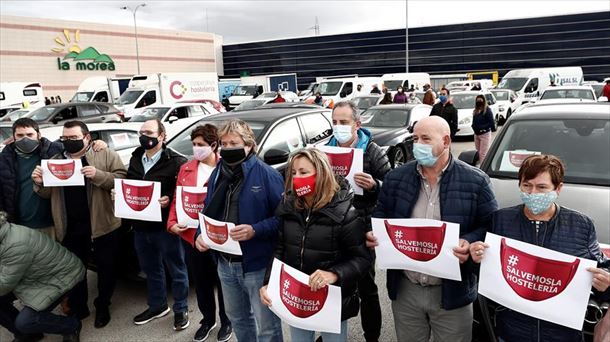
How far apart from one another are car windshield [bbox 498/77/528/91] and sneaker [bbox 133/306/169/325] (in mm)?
25251

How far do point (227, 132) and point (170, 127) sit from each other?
10167 millimetres

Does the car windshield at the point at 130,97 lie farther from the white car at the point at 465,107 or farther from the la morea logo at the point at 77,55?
the la morea logo at the point at 77,55

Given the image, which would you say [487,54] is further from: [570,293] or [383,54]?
[570,293]

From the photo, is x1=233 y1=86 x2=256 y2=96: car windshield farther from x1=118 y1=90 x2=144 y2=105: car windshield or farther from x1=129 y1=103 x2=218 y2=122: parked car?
x1=129 y1=103 x2=218 y2=122: parked car

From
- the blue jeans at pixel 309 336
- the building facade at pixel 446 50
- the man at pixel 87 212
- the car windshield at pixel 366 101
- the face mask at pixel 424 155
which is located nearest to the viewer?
the face mask at pixel 424 155

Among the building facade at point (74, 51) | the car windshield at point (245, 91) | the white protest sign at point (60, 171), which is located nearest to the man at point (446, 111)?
the white protest sign at point (60, 171)

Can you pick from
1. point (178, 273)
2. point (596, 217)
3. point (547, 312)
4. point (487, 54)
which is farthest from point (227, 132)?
point (487, 54)

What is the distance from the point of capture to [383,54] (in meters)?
60.5

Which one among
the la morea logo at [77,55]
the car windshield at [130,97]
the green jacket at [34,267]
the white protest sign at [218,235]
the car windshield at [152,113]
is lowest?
the green jacket at [34,267]

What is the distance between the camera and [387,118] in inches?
435

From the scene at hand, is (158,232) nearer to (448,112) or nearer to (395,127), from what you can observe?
(395,127)

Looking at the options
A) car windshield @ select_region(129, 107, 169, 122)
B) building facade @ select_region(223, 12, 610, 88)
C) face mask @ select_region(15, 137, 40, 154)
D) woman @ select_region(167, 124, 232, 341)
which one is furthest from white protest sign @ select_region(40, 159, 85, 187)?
building facade @ select_region(223, 12, 610, 88)

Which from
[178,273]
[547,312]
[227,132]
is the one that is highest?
[227,132]

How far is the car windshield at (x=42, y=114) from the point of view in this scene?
14461mm
